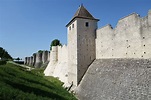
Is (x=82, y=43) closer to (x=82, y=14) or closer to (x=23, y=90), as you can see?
(x=82, y=14)

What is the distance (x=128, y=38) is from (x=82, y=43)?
5.49 m

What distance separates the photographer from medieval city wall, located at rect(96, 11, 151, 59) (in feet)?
31.2

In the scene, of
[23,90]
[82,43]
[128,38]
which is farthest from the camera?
[82,43]

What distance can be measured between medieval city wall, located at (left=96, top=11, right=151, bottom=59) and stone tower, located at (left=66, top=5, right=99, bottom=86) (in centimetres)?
162

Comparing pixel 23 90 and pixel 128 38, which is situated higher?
pixel 128 38

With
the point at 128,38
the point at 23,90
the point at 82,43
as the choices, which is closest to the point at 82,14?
the point at 82,43

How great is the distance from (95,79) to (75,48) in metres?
4.37

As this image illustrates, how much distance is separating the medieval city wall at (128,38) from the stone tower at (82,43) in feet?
5.32

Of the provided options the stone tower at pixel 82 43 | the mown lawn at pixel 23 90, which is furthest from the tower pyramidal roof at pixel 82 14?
the mown lawn at pixel 23 90

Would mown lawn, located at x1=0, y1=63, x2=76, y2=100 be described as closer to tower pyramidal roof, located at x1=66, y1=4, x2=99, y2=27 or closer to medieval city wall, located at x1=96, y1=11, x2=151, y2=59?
medieval city wall, located at x1=96, y1=11, x2=151, y2=59

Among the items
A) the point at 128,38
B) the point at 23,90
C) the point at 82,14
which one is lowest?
the point at 23,90

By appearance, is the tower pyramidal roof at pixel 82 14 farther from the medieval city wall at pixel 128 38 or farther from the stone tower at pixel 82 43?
the medieval city wall at pixel 128 38

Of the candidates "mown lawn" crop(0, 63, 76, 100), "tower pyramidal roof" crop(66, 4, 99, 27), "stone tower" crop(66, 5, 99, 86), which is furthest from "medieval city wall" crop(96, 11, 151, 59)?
"mown lawn" crop(0, 63, 76, 100)

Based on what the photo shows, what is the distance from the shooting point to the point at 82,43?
50.9 feet
